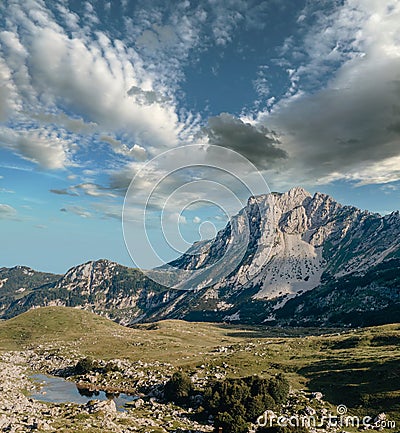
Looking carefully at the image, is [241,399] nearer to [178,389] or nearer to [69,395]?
[178,389]

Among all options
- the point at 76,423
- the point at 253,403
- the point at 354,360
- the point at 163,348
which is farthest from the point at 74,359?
the point at 354,360

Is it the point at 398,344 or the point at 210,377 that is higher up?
the point at 398,344

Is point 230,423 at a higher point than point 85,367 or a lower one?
higher

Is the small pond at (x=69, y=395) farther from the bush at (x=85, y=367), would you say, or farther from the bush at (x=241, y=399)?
the bush at (x=241, y=399)

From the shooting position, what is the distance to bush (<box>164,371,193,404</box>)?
66062mm

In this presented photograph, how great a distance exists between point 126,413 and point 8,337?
15838 cm

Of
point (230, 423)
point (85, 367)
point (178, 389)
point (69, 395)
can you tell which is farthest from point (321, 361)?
point (85, 367)

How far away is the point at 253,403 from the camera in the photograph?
55.2 metres

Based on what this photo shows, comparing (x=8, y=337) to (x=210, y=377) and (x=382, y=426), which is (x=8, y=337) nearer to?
(x=210, y=377)

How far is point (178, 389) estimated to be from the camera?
67500mm

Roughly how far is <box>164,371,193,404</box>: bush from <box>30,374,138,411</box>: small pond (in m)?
9.39

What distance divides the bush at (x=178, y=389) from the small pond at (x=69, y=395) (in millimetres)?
9389

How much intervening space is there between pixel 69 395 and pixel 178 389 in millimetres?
28973

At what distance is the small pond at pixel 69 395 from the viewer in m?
72.2
